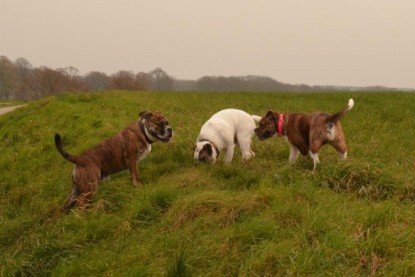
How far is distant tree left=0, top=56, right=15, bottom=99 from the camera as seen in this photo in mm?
94688

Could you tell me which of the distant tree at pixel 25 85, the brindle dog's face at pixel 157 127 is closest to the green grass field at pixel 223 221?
the brindle dog's face at pixel 157 127

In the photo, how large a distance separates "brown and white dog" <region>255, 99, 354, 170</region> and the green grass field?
378 millimetres

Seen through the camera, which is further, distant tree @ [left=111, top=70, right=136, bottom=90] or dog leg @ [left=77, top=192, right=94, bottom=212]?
distant tree @ [left=111, top=70, right=136, bottom=90]

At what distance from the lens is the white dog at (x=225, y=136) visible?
7.32m

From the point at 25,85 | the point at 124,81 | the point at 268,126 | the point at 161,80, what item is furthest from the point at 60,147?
the point at 161,80

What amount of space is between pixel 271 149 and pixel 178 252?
5.44 meters

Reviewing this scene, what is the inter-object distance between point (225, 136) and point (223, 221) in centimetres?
347

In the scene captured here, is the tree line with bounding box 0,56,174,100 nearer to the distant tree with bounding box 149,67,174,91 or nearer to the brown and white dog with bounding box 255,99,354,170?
the distant tree with bounding box 149,67,174,91

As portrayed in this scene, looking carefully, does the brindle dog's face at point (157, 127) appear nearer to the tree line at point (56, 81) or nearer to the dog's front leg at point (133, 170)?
the dog's front leg at point (133, 170)

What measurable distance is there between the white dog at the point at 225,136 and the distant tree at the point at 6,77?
102498 millimetres

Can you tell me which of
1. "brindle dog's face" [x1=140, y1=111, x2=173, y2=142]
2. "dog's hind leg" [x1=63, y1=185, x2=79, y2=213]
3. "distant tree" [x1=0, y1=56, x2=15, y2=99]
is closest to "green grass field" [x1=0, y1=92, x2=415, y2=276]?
"dog's hind leg" [x1=63, y1=185, x2=79, y2=213]

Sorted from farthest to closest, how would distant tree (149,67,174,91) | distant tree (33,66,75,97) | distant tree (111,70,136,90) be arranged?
distant tree (149,67,174,91) → distant tree (33,66,75,97) → distant tree (111,70,136,90)

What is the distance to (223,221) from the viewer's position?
4516mm

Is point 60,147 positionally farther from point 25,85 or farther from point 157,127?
point 25,85
